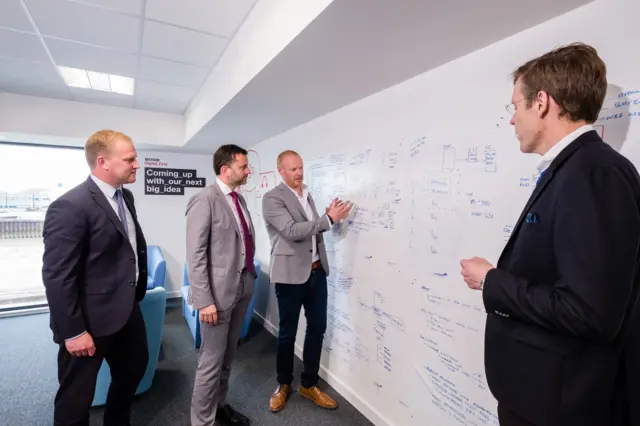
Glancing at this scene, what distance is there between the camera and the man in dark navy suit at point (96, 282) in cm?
133

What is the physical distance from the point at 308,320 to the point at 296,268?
0.40m

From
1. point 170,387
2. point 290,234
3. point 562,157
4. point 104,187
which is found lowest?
point 170,387

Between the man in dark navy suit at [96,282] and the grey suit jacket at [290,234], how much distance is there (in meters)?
0.76

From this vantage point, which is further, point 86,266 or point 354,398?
point 354,398

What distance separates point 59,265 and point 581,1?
2144 millimetres

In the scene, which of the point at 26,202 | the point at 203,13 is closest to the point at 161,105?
the point at 203,13

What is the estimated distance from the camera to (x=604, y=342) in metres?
0.70

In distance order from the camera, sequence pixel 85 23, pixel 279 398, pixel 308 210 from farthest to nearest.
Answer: pixel 308 210 → pixel 279 398 → pixel 85 23

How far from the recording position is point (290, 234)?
6.48 ft

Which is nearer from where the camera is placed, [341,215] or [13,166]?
[341,215]

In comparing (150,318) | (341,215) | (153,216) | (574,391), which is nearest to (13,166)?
(153,216)

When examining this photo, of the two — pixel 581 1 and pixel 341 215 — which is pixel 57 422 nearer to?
pixel 341 215

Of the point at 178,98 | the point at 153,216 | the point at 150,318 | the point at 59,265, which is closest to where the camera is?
the point at 59,265

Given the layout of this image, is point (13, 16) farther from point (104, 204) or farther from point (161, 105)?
point (161, 105)
